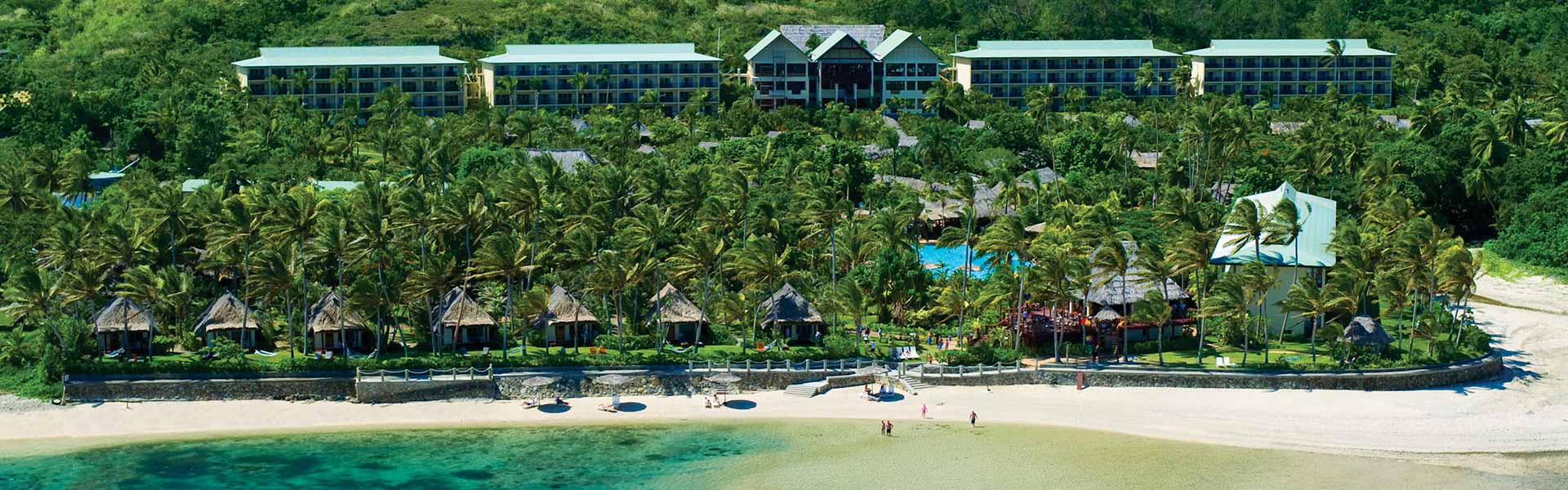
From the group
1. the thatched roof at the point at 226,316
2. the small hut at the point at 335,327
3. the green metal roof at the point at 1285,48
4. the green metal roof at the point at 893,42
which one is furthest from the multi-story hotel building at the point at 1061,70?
the thatched roof at the point at 226,316

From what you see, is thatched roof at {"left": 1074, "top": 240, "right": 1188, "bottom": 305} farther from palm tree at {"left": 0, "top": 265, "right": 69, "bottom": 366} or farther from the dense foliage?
palm tree at {"left": 0, "top": 265, "right": 69, "bottom": 366}

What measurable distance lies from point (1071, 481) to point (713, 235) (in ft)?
97.1

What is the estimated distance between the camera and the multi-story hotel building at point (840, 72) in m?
143

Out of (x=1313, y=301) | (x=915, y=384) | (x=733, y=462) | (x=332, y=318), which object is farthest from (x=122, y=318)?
(x=1313, y=301)

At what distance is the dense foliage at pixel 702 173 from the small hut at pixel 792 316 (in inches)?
32.5

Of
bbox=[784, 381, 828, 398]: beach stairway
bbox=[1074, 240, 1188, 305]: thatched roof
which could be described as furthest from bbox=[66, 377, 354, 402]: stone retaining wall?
bbox=[1074, 240, 1188, 305]: thatched roof

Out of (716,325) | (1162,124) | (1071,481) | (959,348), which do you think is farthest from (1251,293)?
(1162,124)

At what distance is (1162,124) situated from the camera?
129 metres

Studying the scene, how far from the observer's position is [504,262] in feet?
234

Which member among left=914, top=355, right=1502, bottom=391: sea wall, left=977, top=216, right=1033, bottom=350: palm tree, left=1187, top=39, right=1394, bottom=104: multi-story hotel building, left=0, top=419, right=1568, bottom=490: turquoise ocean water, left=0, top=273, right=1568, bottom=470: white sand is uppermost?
left=1187, top=39, right=1394, bottom=104: multi-story hotel building

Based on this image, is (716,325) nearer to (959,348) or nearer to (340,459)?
(959,348)

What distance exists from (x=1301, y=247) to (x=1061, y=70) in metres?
73.1

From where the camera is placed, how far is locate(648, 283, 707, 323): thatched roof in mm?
73562

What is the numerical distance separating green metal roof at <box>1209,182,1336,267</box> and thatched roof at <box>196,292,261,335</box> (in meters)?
40.3
